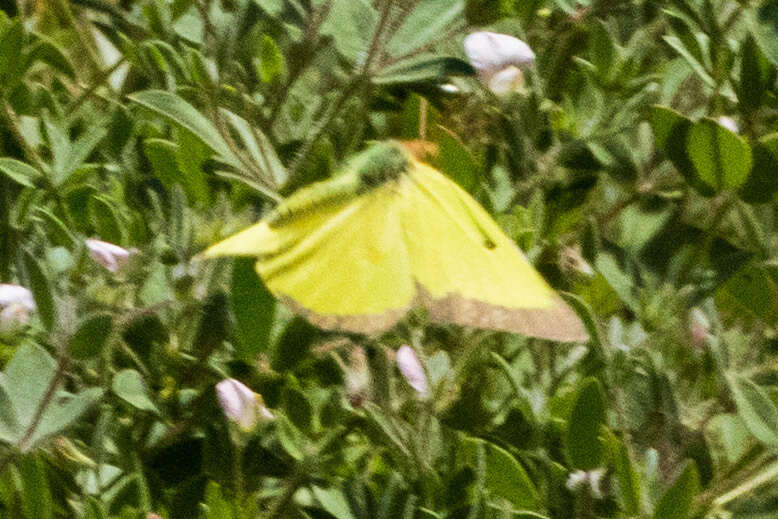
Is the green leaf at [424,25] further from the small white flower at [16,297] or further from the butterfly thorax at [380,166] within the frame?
the small white flower at [16,297]

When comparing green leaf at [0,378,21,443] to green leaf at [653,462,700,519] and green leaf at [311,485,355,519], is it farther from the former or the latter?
green leaf at [653,462,700,519]

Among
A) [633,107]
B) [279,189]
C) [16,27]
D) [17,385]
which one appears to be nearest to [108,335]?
[17,385]

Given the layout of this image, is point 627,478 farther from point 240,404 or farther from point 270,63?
point 270,63

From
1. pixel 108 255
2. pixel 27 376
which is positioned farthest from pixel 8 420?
pixel 108 255

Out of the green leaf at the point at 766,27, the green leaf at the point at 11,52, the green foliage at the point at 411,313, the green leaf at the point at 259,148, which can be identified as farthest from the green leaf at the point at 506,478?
the green leaf at the point at 11,52

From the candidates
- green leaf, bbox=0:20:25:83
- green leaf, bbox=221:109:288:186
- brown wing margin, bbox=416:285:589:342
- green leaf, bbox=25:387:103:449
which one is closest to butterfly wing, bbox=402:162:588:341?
brown wing margin, bbox=416:285:589:342
